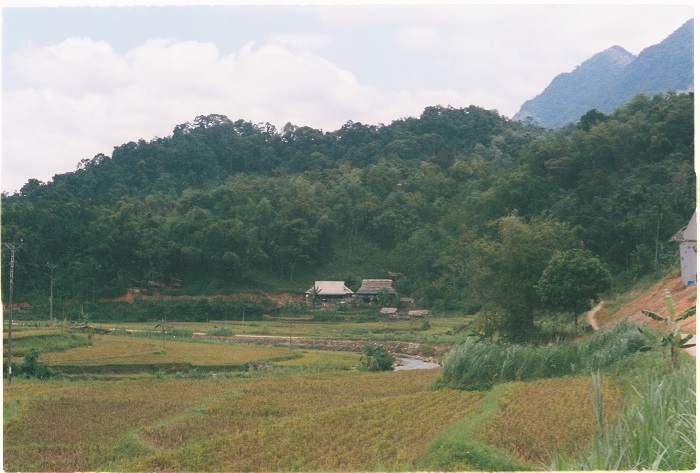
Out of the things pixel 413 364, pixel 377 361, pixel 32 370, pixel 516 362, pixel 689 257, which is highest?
pixel 689 257

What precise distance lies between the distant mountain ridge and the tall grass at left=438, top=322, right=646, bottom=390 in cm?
6159

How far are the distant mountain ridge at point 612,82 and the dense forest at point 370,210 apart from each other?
76.6ft

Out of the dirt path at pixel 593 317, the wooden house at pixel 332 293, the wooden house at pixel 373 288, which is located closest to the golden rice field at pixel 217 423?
the dirt path at pixel 593 317

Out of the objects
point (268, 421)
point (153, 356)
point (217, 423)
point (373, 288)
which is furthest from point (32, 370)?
point (373, 288)

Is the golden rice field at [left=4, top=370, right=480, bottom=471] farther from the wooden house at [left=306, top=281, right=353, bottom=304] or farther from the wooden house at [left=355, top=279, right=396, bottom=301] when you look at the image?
the wooden house at [left=306, top=281, right=353, bottom=304]

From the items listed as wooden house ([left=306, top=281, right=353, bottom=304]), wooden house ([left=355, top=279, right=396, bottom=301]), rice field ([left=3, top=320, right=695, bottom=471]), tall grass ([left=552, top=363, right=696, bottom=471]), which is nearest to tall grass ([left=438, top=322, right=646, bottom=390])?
rice field ([left=3, top=320, right=695, bottom=471])

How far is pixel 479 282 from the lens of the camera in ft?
85.1

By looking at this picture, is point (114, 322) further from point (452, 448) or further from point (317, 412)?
point (452, 448)

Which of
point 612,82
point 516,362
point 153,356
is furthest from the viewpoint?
point 612,82

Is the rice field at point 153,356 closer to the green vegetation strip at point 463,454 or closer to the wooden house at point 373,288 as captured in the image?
the green vegetation strip at point 463,454

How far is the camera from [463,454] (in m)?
9.77

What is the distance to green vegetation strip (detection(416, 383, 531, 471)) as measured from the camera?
30.5ft

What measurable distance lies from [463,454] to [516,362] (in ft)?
25.3

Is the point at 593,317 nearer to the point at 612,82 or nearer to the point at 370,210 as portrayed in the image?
the point at 370,210
